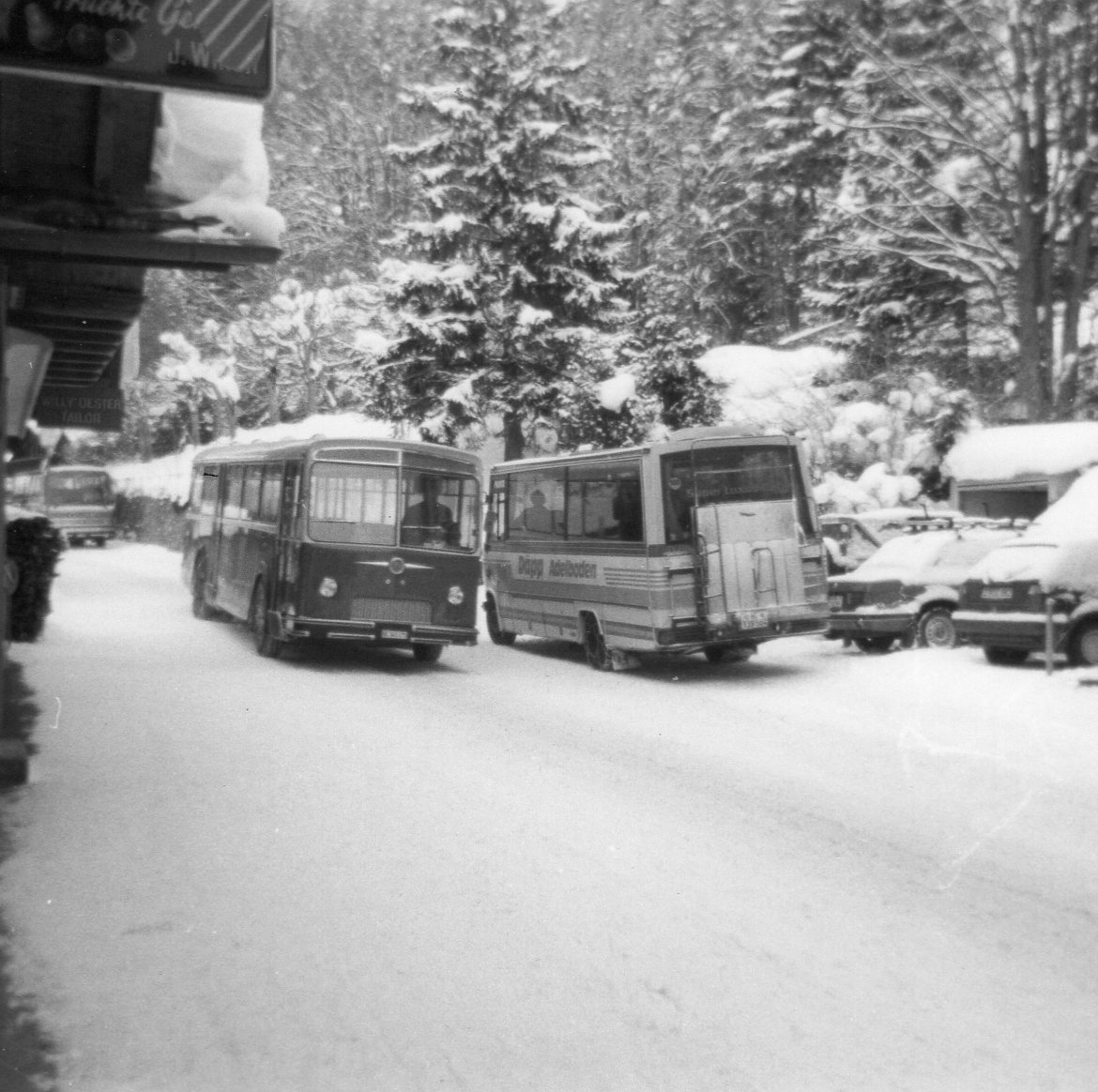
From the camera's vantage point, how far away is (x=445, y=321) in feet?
101

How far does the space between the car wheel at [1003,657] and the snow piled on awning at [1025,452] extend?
9657mm

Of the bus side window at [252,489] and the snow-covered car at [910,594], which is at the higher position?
the bus side window at [252,489]

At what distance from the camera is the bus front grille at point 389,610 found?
1625cm

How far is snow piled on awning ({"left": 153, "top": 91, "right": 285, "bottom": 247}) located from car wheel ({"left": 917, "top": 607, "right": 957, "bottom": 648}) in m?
12.2

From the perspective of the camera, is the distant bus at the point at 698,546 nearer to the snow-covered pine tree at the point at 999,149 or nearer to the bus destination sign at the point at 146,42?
the bus destination sign at the point at 146,42

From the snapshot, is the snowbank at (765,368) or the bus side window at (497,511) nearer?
the bus side window at (497,511)

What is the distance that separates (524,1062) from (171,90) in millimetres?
4424

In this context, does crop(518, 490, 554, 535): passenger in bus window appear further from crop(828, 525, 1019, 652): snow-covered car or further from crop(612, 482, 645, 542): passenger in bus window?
crop(828, 525, 1019, 652): snow-covered car

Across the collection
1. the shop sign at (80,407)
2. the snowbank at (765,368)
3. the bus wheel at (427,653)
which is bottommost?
the bus wheel at (427,653)

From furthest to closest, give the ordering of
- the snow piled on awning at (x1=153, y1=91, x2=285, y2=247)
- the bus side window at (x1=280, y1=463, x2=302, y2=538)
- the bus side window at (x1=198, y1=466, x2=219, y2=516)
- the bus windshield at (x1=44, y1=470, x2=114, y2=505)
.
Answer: the bus windshield at (x1=44, y1=470, x2=114, y2=505), the bus side window at (x1=198, y1=466, x2=219, y2=516), the bus side window at (x1=280, y1=463, x2=302, y2=538), the snow piled on awning at (x1=153, y1=91, x2=285, y2=247)

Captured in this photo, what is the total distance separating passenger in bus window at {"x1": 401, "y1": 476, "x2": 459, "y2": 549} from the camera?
16.5 meters

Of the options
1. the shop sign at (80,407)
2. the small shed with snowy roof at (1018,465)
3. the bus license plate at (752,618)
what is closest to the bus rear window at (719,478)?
the bus license plate at (752,618)

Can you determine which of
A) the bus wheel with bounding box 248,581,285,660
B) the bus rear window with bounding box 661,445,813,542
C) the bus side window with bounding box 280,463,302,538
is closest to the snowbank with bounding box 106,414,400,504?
the bus wheel with bounding box 248,581,285,660

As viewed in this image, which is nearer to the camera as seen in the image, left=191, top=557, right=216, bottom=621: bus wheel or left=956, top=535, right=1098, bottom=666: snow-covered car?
left=956, top=535, right=1098, bottom=666: snow-covered car
